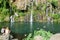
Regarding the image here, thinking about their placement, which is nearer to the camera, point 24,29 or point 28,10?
point 24,29

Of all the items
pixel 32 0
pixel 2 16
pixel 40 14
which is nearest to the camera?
pixel 2 16

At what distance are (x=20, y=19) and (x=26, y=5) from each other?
5149 millimetres

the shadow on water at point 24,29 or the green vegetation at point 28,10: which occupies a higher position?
the green vegetation at point 28,10

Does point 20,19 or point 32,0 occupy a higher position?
point 32,0

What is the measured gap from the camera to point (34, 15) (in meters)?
53.5

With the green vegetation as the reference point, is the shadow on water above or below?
below

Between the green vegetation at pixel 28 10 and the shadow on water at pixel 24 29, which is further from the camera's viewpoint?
the green vegetation at pixel 28 10

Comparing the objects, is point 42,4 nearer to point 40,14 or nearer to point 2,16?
point 40,14

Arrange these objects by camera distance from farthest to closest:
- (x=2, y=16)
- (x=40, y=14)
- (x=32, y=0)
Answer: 1. (x=32, y=0)
2. (x=40, y=14)
3. (x=2, y=16)

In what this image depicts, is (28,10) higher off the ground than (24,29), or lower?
higher

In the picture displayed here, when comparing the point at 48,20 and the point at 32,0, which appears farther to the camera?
the point at 32,0

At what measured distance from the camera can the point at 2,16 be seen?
160 feet

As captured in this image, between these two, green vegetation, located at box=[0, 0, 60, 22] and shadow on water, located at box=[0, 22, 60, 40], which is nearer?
shadow on water, located at box=[0, 22, 60, 40]

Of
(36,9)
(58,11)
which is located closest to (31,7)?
(36,9)
